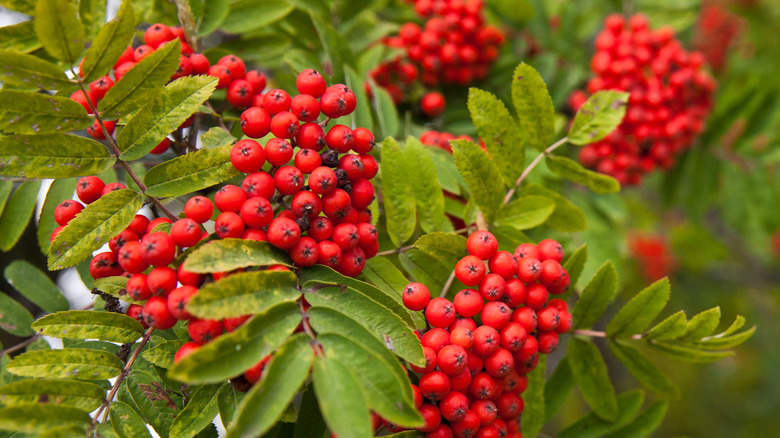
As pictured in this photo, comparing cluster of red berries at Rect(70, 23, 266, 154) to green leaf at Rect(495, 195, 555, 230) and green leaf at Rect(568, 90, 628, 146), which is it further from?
green leaf at Rect(568, 90, 628, 146)

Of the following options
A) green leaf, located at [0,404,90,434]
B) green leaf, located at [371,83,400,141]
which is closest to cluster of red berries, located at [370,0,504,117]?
green leaf, located at [371,83,400,141]

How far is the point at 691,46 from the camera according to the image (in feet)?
17.4

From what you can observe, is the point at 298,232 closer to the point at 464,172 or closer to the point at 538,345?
the point at 464,172

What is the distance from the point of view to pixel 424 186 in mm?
2006

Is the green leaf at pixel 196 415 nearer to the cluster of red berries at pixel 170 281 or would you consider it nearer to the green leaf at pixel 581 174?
the cluster of red berries at pixel 170 281

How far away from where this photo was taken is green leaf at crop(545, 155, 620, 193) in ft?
7.18

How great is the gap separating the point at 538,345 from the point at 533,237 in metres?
0.97

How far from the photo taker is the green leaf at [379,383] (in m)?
1.33

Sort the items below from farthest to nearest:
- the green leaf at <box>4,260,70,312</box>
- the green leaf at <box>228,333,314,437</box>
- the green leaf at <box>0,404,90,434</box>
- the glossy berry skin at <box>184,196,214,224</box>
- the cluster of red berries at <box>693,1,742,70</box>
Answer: the cluster of red berries at <box>693,1,742,70</box>, the green leaf at <box>4,260,70,312</box>, the glossy berry skin at <box>184,196,214,224</box>, the green leaf at <box>0,404,90,434</box>, the green leaf at <box>228,333,314,437</box>

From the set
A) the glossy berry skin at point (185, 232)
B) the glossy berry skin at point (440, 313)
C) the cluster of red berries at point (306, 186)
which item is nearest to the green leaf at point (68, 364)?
the glossy berry skin at point (185, 232)

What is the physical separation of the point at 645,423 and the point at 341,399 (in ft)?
5.49

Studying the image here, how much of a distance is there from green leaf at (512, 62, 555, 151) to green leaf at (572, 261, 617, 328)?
58 cm

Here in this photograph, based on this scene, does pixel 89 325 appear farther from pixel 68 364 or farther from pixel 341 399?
pixel 341 399

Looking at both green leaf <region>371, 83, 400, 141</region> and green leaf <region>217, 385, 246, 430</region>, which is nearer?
green leaf <region>217, 385, 246, 430</region>
